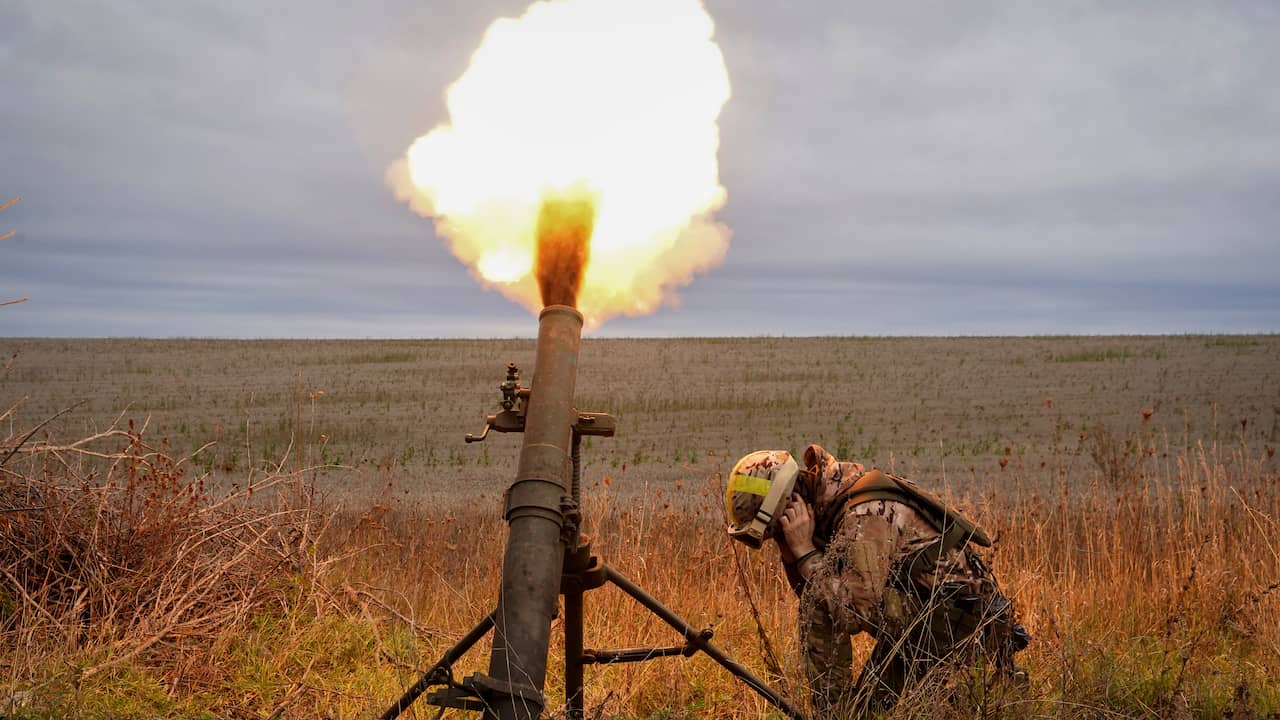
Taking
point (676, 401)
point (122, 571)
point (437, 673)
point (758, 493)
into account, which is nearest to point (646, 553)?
point (758, 493)

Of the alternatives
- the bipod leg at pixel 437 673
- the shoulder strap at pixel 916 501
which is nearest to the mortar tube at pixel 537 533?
the bipod leg at pixel 437 673

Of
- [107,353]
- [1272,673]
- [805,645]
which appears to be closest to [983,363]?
[1272,673]

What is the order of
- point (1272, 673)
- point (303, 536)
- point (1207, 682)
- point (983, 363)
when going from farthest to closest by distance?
point (983, 363), point (303, 536), point (1272, 673), point (1207, 682)

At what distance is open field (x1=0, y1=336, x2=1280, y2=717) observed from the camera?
5.08 m

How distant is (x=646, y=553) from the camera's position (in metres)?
7.60

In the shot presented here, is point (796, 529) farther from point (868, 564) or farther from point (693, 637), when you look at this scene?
point (693, 637)

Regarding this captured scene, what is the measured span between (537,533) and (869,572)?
1.58 metres

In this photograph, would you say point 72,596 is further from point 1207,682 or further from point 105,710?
point 1207,682

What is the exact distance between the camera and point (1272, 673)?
218 inches

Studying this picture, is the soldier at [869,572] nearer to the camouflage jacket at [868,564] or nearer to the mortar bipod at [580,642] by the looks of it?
the camouflage jacket at [868,564]

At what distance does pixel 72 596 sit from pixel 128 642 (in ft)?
2.42

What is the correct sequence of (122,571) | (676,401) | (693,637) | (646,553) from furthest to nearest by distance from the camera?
(676,401), (646,553), (122,571), (693,637)

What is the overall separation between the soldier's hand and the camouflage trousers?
0.29 metres

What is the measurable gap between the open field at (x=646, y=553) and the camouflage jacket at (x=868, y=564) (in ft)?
1.74
